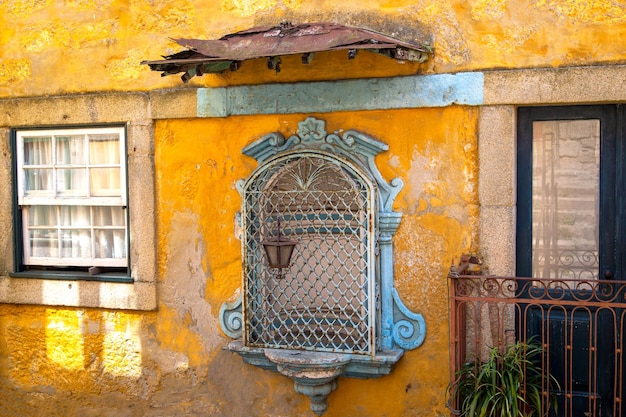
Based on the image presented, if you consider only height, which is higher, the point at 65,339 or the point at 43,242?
the point at 43,242

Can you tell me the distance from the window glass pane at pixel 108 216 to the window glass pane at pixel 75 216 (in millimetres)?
76

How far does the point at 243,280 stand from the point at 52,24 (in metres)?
2.78

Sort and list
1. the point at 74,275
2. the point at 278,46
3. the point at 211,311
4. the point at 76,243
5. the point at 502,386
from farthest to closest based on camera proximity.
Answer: the point at 76,243 < the point at 74,275 < the point at 211,311 < the point at 278,46 < the point at 502,386

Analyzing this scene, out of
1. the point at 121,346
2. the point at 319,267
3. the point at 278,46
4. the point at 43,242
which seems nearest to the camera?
the point at 278,46

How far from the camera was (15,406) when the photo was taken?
6.50 m

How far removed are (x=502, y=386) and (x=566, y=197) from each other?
146cm

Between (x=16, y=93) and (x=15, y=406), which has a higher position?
(x=16, y=93)

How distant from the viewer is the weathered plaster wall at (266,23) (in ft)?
16.4

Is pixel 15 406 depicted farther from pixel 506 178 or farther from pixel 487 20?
pixel 487 20

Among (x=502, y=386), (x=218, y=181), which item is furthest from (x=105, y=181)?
(x=502, y=386)

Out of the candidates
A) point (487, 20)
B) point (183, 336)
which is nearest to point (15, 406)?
point (183, 336)

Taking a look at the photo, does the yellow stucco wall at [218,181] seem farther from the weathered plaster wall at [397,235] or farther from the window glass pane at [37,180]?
the window glass pane at [37,180]

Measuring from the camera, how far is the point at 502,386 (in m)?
4.72

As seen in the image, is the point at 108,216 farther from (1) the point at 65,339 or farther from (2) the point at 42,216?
(1) the point at 65,339
